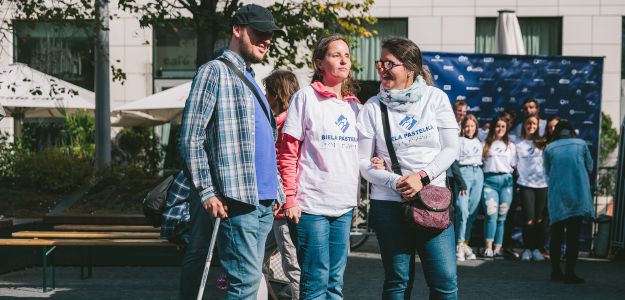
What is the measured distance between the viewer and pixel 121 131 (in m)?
22.2

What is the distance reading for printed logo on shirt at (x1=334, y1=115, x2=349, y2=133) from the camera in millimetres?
5711

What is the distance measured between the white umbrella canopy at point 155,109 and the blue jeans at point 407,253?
12154 millimetres

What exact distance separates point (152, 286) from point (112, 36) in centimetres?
1580

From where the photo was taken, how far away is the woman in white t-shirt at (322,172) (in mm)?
5520

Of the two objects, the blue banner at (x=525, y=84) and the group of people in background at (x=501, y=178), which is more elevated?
the blue banner at (x=525, y=84)

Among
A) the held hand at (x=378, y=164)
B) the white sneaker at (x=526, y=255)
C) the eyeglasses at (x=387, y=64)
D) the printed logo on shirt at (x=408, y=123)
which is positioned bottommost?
the white sneaker at (x=526, y=255)

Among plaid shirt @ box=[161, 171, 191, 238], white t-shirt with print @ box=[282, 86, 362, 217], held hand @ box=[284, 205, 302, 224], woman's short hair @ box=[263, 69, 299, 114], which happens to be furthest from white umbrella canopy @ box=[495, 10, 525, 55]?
held hand @ box=[284, 205, 302, 224]

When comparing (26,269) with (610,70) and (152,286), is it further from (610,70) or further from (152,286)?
(610,70)

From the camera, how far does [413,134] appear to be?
18.0 feet

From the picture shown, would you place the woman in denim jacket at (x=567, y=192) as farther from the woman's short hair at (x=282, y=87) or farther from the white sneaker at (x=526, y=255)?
the woman's short hair at (x=282, y=87)

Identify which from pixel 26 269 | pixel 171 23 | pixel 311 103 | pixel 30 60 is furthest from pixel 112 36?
pixel 311 103

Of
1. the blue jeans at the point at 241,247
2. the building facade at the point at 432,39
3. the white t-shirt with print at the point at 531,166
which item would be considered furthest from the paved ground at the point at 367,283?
the building facade at the point at 432,39

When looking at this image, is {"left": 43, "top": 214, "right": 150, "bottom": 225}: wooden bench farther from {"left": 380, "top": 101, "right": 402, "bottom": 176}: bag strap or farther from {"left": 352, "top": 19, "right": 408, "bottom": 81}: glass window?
{"left": 352, "top": 19, "right": 408, "bottom": 81}: glass window

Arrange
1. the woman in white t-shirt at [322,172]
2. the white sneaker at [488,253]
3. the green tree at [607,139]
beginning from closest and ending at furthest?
the woman in white t-shirt at [322,172] < the white sneaker at [488,253] < the green tree at [607,139]
